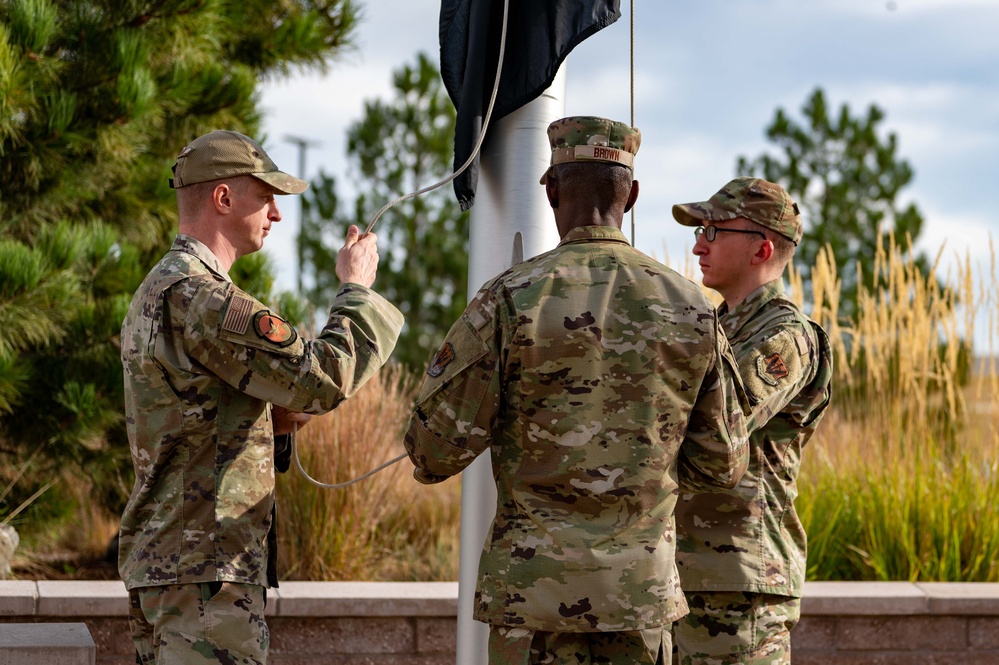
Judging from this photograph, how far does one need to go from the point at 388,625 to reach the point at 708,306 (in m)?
2.78

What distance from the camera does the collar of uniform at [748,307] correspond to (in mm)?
3678

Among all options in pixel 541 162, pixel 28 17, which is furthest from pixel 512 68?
pixel 28 17

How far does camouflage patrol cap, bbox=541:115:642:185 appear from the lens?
2896 millimetres

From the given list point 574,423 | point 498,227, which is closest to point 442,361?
point 574,423

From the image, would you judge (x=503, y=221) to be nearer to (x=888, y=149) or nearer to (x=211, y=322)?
(x=211, y=322)

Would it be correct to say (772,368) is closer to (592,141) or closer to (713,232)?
(713,232)

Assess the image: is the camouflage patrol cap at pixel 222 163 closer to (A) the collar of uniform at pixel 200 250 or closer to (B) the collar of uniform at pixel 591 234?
(A) the collar of uniform at pixel 200 250

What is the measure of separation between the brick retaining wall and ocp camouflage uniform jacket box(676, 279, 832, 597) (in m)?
1.85

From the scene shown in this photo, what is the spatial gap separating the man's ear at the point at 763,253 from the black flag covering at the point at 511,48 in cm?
87

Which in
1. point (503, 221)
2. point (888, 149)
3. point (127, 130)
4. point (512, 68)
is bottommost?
point (503, 221)

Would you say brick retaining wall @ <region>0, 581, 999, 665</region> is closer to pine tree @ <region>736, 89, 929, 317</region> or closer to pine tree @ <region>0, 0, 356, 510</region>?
pine tree @ <region>0, 0, 356, 510</region>

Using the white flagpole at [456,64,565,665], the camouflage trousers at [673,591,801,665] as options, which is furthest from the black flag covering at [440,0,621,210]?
the camouflage trousers at [673,591,801,665]

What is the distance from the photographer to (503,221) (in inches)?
147

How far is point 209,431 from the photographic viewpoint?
115 inches
